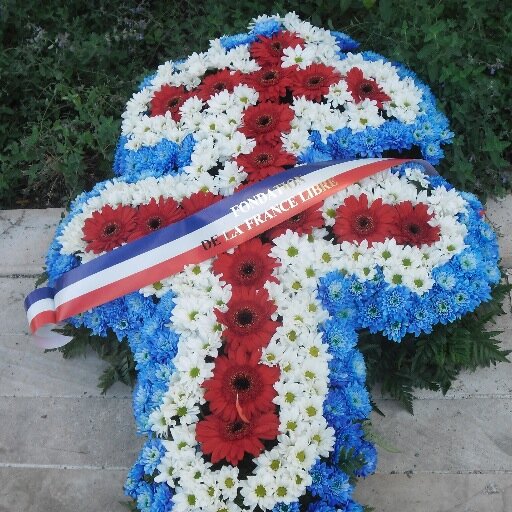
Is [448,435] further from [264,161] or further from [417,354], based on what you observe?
[264,161]

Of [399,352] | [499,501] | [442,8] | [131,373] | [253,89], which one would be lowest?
[131,373]

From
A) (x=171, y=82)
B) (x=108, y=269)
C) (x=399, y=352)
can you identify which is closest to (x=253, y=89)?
(x=171, y=82)

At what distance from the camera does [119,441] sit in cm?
264

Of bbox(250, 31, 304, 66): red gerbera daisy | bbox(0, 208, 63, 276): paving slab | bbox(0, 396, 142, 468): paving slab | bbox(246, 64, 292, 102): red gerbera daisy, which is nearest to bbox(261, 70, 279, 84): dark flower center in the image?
bbox(246, 64, 292, 102): red gerbera daisy

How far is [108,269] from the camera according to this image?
8.30ft

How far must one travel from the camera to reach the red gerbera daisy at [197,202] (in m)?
2.67

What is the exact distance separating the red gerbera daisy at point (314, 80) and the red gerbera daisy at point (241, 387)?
50.3 inches

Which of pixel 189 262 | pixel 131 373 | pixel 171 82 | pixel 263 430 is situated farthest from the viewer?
pixel 171 82

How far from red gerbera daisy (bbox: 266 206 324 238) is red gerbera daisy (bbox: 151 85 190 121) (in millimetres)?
827

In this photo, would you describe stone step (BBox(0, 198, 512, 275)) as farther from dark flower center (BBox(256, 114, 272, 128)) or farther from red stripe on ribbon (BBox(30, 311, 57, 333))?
dark flower center (BBox(256, 114, 272, 128))

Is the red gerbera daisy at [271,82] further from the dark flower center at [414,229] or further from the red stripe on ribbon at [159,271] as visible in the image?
the dark flower center at [414,229]

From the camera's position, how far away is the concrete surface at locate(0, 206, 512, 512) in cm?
240

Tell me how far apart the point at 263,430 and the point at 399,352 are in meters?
0.68

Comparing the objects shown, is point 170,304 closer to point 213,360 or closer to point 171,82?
point 213,360
